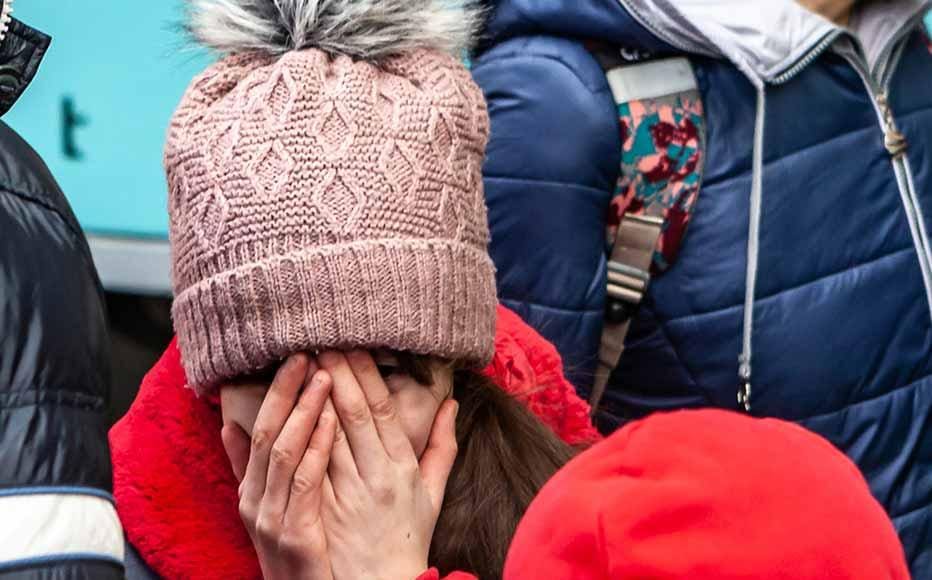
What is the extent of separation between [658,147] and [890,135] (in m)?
0.45

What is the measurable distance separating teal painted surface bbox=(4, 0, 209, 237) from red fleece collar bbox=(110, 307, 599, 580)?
1712mm

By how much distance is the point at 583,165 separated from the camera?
6.64ft

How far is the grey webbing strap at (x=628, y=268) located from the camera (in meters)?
2.05

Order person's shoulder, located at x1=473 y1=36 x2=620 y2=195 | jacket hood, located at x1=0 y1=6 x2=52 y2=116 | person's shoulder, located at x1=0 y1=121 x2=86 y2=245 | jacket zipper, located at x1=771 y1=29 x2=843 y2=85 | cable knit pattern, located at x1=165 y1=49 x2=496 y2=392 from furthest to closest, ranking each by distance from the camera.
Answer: jacket zipper, located at x1=771 y1=29 x2=843 y2=85 → person's shoulder, located at x1=473 y1=36 x2=620 y2=195 → cable knit pattern, located at x1=165 y1=49 x2=496 y2=392 → jacket hood, located at x1=0 y1=6 x2=52 y2=116 → person's shoulder, located at x1=0 y1=121 x2=86 y2=245

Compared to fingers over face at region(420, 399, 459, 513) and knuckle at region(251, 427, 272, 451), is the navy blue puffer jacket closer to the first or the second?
fingers over face at region(420, 399, 459, 513)

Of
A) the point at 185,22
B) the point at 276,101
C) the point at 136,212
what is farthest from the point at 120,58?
the point at 276,101

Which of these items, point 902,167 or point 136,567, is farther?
point 902,167

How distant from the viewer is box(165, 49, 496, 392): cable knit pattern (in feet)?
5.19

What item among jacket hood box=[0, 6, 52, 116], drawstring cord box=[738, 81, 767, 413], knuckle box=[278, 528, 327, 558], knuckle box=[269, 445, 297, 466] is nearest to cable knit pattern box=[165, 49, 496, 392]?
knuckle box=[269, 445, 297, 466]

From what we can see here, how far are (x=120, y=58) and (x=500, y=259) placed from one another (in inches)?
69.2

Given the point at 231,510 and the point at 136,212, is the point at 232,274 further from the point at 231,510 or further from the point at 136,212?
the point at 136,212

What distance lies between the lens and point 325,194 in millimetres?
1588

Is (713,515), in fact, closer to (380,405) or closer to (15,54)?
(380,405)

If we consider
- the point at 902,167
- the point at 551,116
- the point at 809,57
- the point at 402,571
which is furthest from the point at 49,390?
the point at 902,167
